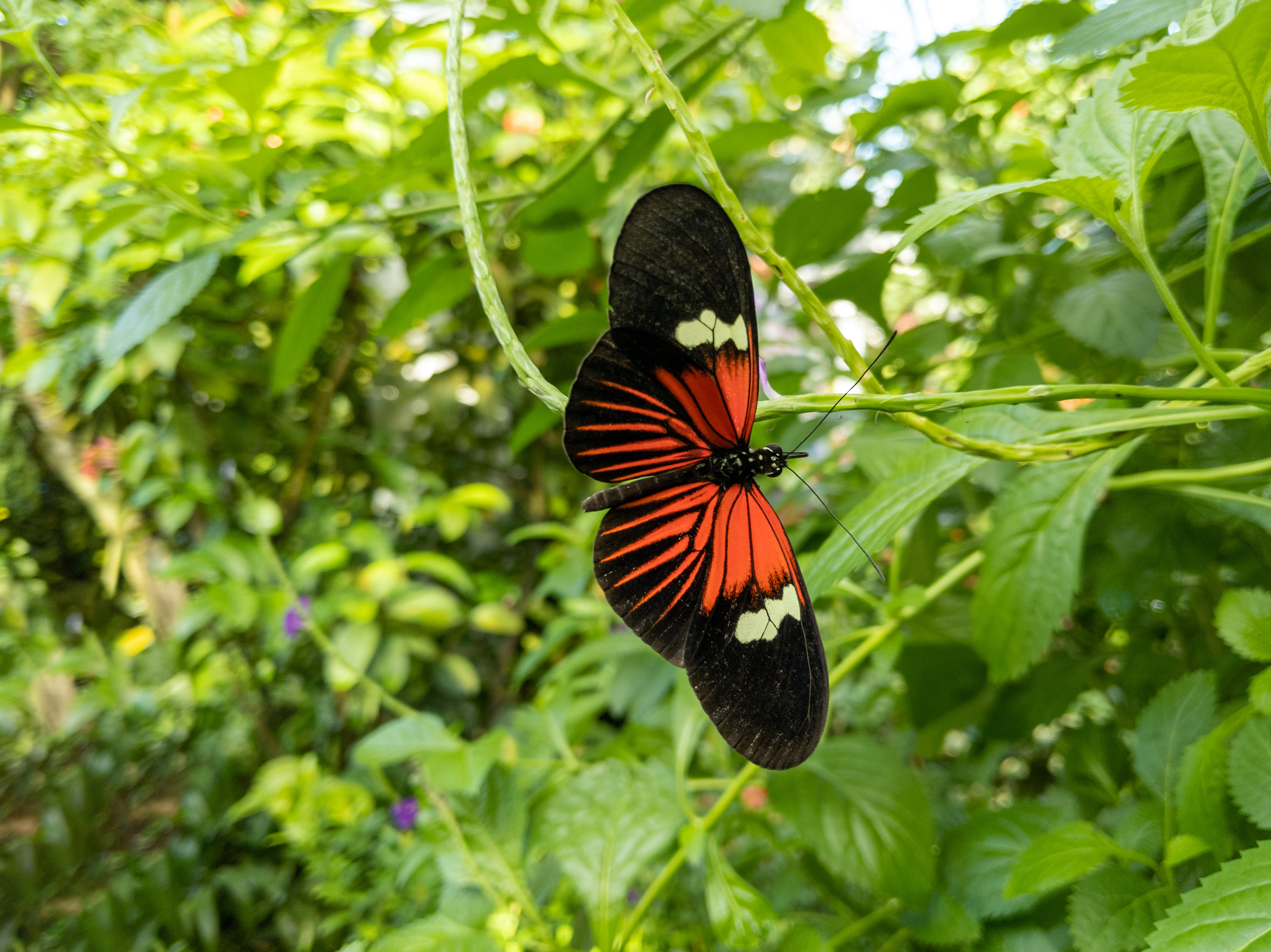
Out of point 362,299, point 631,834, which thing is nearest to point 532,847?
point 631,834

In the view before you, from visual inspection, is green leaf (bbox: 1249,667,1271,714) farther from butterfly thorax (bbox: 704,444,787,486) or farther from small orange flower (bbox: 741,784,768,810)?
small orange flower (bbox: 741,784,768,810)

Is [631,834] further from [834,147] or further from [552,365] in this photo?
[834,147]

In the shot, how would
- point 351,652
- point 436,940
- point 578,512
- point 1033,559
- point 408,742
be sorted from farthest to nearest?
point 578,512 → point 351,652 → point 408,742 → point 436,940 → point 1033,559

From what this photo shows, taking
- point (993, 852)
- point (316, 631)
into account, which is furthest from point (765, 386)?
point (316, 631)

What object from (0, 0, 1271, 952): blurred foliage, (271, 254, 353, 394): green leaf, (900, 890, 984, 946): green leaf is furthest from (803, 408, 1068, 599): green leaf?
(271, 254, 353, 394): green leaf

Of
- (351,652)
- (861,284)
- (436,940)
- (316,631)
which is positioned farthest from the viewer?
(351,652)

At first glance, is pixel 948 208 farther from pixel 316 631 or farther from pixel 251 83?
pixel 316 631
